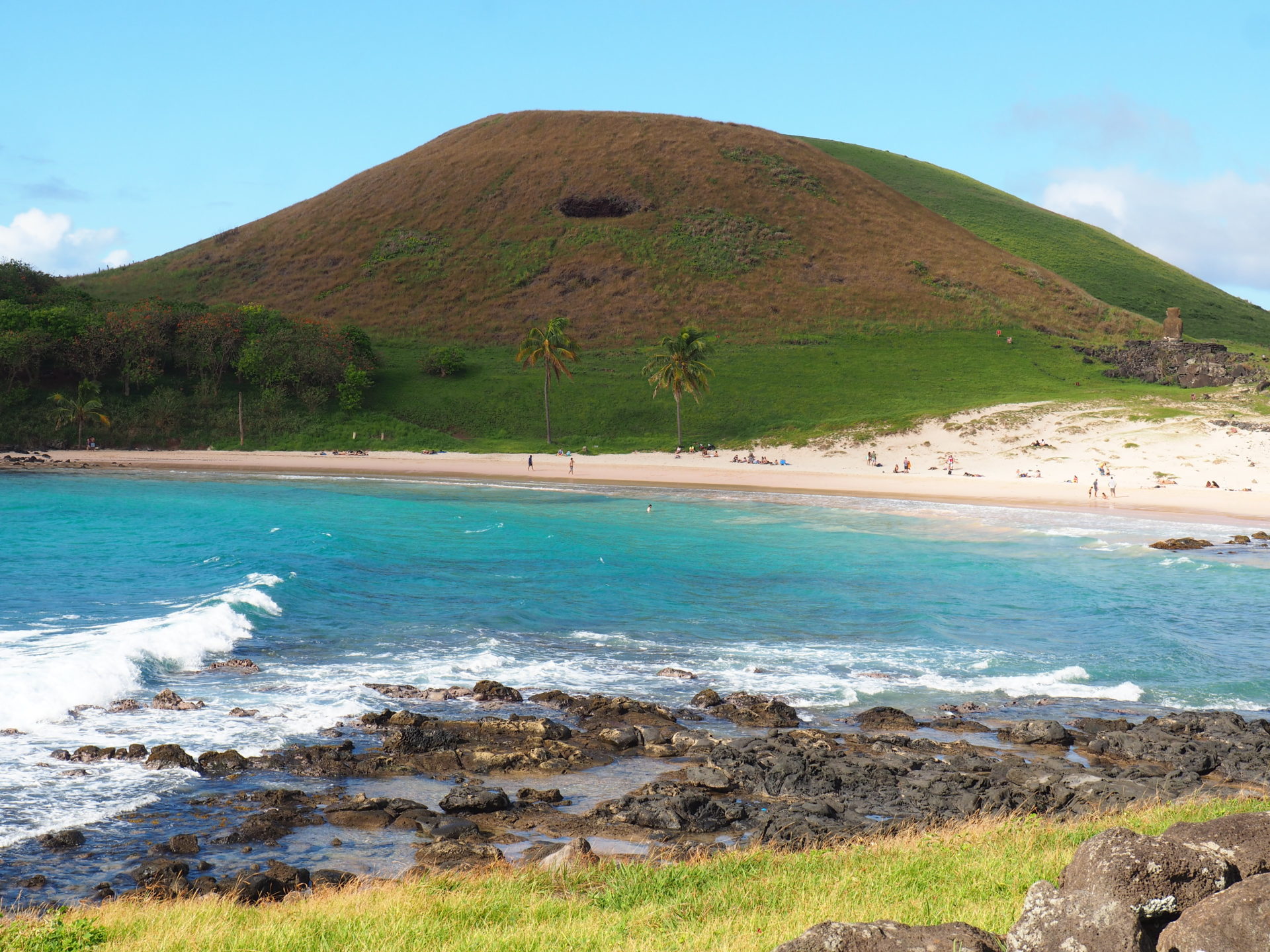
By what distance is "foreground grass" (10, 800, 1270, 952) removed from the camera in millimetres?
7996

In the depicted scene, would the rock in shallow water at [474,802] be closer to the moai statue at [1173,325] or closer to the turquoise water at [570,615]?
the turquoise water at [570,615]

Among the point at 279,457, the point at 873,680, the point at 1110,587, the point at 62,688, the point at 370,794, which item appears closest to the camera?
the point at 370,794

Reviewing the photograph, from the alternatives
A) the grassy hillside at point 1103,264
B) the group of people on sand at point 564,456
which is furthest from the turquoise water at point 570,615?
the grassy hillside at point 1103,264

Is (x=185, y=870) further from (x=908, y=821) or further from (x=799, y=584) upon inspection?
(x=799, y=584)

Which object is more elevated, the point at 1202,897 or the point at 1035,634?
the point at 1202,897

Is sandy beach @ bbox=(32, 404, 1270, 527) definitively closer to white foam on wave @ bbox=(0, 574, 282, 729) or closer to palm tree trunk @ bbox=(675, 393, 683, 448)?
palm tree trunk @ bbox=(675, 393, 683, 448)

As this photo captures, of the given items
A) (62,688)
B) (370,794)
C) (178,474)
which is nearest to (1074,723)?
(370,794)

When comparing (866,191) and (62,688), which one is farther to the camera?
(866,191)

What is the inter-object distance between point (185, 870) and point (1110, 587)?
3139 centimetres


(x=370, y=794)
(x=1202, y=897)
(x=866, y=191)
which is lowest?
(x=370, y=794)

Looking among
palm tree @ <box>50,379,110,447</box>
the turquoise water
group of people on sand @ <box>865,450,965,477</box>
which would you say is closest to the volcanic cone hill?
palm tree @ <box>50,379,110,447</box>

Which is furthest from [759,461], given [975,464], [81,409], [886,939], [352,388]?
[886,939]

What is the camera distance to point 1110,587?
3450 cm

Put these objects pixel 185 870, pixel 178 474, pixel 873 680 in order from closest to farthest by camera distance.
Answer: pixel 185 870
pixel 873 680
pixel 178 474
